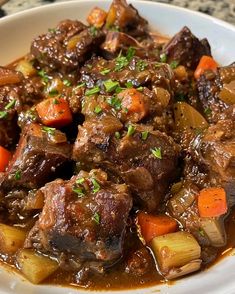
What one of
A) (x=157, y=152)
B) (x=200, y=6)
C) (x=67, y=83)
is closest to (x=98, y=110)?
(x=157, y=152)

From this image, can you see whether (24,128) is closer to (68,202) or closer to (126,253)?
(68,202)

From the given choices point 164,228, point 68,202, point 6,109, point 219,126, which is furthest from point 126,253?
point 6,109

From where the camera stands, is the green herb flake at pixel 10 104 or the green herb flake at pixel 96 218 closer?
the green herb flake at pixel 96 218

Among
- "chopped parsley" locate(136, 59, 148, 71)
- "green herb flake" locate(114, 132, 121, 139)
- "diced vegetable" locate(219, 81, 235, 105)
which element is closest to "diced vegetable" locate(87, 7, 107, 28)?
"chopped parsley" locate(136, 59, 148, 71)

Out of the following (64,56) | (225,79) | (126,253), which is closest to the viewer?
(126,253)

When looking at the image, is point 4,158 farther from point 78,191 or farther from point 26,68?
point 26,68

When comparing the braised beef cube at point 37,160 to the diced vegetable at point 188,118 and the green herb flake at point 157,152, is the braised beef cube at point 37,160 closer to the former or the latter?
the green herb flake at point 157,152

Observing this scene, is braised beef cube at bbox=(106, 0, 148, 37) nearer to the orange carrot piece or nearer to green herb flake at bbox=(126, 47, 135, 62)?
green herb flake at bbox=(126, 47, 135, 62)

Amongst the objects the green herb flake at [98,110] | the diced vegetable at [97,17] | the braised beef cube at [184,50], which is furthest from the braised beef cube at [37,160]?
the diced vegetable at [97,17]
